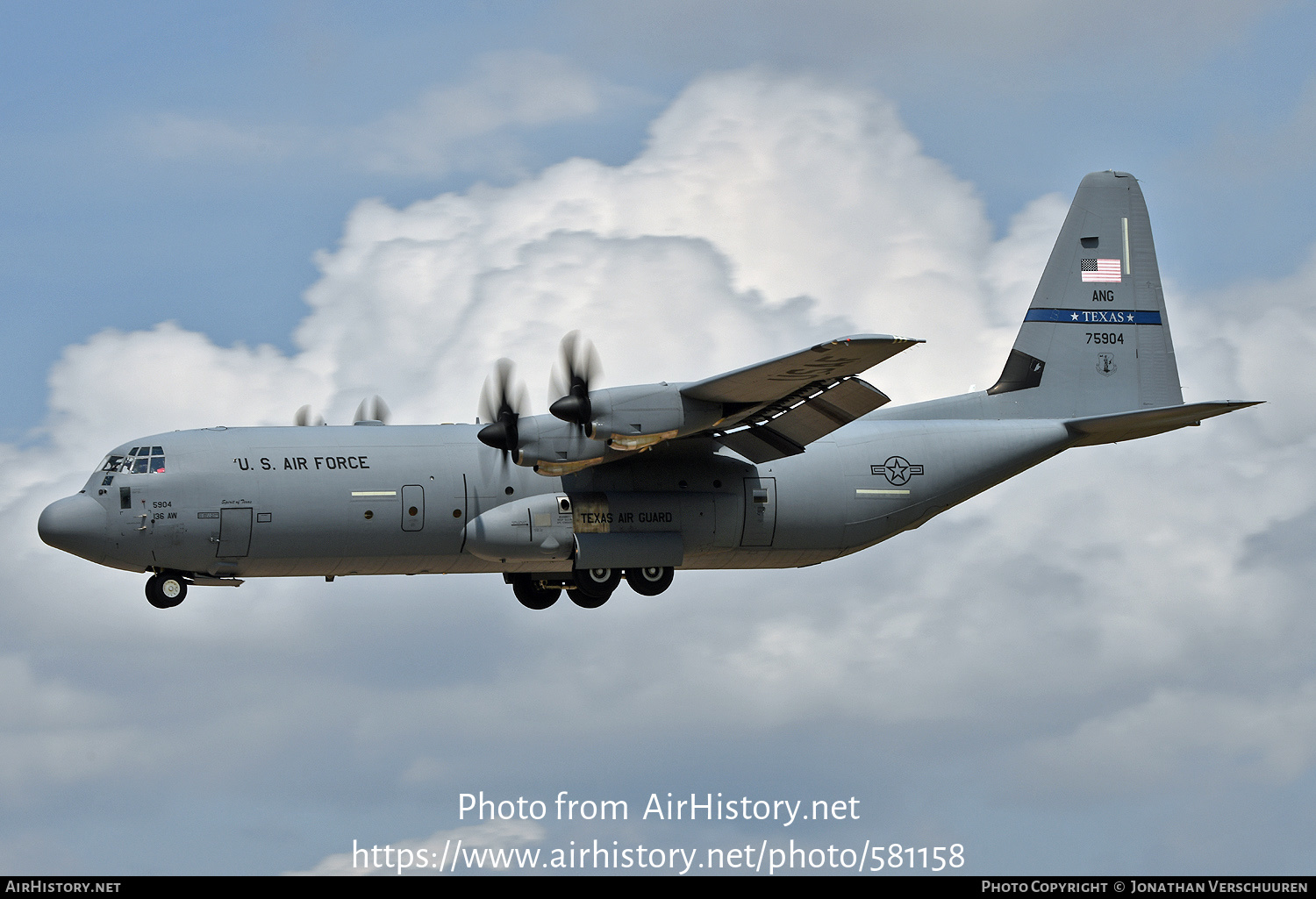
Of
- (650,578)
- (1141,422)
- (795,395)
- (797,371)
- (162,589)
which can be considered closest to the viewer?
(797,371)

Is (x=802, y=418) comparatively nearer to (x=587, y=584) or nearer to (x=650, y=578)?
(x=650, y=578)

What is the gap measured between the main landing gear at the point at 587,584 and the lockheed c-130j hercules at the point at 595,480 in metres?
0.04

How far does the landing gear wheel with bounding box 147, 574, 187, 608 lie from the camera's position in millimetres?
29203

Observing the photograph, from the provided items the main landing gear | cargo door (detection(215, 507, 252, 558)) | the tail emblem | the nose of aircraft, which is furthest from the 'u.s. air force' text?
the tail emblem

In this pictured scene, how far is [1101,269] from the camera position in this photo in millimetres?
34594

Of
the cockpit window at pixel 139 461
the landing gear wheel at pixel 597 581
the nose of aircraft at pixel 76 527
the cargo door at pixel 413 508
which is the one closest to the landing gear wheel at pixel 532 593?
the landing gear wheel at pixel 597 581

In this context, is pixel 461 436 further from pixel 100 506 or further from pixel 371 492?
pixel 100 506

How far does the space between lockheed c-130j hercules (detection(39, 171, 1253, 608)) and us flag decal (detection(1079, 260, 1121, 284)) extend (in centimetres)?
244

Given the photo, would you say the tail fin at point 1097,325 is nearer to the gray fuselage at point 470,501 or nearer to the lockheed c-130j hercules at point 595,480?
the lockheed c-130j hercules at point 595,480

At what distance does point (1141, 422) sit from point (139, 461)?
18849mm

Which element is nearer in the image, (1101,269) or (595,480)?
(595,480)

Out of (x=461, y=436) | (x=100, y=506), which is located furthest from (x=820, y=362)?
Answer: (x=100, y=506)

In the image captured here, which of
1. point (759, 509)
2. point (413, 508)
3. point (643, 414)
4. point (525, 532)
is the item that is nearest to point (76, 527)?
point (413, 508)
